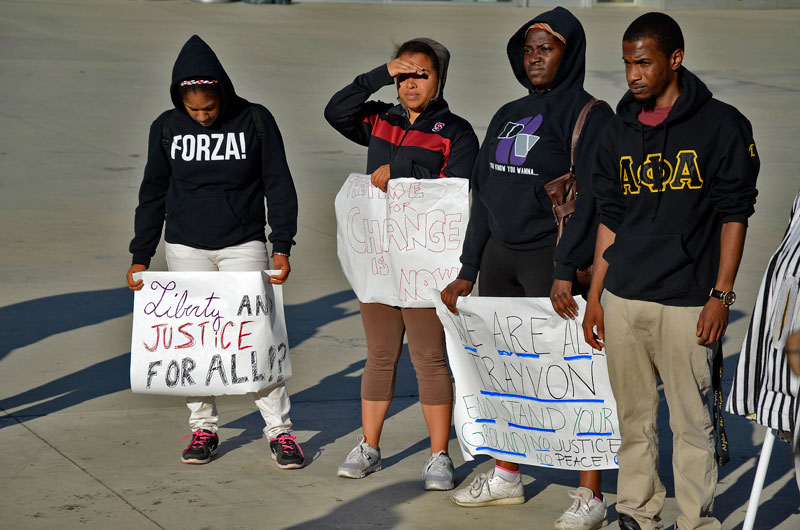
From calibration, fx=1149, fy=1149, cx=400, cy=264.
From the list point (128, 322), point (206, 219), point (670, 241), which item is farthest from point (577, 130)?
point (128, 322)

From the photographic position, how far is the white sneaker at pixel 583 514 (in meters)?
4.60

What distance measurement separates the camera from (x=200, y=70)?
5.14 metres

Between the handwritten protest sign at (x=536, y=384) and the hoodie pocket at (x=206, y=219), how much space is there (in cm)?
106

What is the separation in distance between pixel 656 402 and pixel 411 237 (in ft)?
4.60

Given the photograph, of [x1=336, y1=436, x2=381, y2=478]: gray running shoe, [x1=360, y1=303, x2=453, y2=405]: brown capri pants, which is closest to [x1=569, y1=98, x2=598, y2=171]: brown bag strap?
[x1=360, y1=303, x2=453, y2=405]: brown capri pants

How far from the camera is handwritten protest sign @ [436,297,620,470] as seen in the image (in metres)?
4.68

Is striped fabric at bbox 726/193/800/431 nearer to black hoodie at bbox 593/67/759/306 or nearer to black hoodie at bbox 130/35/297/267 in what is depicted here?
black hoodie at bbox 593/67/759/306

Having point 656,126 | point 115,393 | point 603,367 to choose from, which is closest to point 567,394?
point 603,367

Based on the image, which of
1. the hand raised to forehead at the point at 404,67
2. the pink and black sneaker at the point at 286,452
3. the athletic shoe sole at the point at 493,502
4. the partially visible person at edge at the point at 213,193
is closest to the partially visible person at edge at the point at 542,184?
the athletic shoe sole at the point at 493,502

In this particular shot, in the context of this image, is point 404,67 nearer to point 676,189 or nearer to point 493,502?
point 676,189

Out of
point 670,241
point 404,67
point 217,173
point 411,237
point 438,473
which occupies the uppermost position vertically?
point 404,67

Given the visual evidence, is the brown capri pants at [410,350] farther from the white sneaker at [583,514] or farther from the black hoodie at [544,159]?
the white sneaker at [583,514]

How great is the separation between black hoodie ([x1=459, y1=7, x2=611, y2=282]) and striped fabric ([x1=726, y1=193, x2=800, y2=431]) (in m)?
0.80

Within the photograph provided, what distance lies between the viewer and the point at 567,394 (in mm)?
4734
